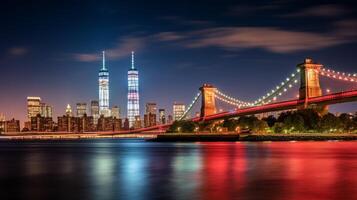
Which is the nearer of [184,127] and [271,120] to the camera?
[271,120]

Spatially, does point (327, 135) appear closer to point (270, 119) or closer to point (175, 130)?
point (270, 119)

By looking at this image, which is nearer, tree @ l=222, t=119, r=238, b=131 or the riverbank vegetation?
the riverbank vegetation

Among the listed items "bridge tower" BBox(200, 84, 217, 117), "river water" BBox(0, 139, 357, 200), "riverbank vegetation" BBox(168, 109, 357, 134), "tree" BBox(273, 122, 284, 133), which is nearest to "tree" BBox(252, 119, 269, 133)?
"riverbank vegetation" BBox(168, 109, 357, 134)

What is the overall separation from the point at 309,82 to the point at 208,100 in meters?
33.0

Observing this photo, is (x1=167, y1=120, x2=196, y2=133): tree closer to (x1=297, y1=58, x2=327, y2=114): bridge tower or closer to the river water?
(x1=297, y1=58, x2=327, y2=114): bridge tower

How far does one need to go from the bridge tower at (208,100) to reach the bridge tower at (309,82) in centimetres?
2850

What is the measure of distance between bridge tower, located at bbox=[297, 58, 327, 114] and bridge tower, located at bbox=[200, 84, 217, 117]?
2850 cm

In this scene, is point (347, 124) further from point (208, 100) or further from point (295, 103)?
point (208, 100)

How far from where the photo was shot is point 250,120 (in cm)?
9288

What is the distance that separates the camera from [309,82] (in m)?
81.2

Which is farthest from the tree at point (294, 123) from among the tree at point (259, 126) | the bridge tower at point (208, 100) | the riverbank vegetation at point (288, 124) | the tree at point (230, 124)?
the bridge tower at point (208, 100)

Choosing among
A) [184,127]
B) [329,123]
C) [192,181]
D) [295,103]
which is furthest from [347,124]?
[192,181]

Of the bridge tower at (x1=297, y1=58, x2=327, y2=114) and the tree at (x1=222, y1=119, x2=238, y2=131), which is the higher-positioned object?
the bridge tower at (x1=297, y1=58, x2=327, y2=114)

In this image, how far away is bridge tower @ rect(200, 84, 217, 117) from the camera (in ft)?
361
